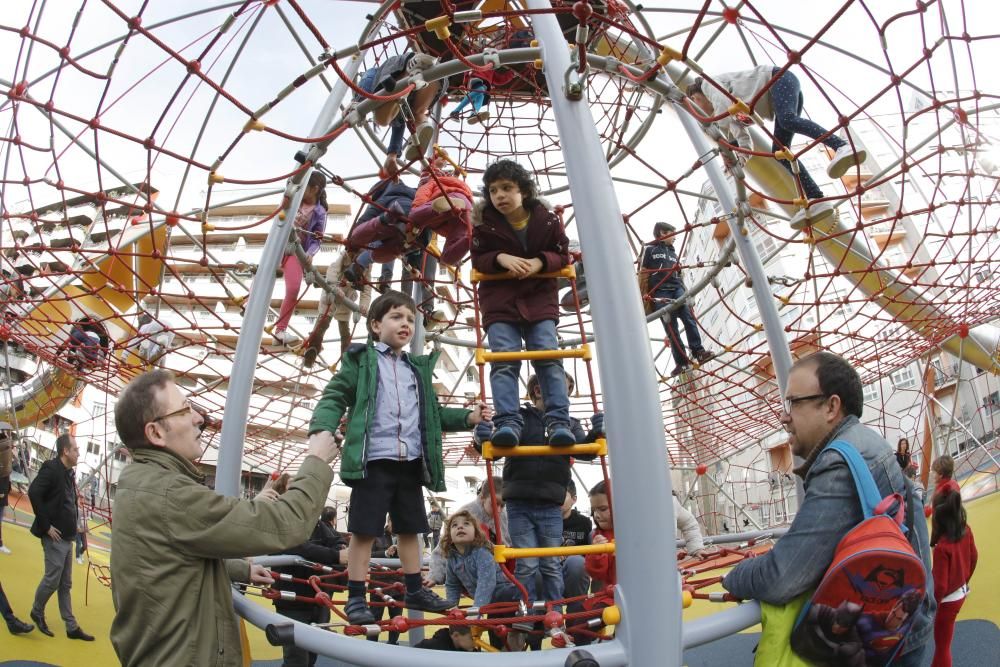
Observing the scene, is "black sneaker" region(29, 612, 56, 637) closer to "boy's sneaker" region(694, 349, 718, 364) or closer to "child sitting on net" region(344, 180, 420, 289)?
"child sitting on net" region(344, 180, 420, 289)

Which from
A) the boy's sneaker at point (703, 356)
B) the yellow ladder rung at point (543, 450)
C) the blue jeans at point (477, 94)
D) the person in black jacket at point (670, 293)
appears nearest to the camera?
the yellow ladder rung at point (543, 450)

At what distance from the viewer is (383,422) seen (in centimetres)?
255

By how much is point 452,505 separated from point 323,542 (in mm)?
25258

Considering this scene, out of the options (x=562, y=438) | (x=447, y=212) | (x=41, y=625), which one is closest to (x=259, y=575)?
(x=562, y=438)

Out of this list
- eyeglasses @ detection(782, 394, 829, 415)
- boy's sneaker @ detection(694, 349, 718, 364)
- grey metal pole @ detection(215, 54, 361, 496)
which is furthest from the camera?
boy's sneaker @ detection(694, 349, 718, 364)

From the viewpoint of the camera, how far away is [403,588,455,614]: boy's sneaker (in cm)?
259

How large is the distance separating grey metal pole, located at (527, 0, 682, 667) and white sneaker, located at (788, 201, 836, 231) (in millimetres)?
1899

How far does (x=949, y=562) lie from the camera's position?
3.64 meters

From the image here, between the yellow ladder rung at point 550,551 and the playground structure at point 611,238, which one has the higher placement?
the playground structure at point 611,238

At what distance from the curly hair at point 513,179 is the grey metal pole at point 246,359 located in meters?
1.00

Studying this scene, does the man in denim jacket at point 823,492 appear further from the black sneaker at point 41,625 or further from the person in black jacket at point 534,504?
the black sneaker at point 41,625

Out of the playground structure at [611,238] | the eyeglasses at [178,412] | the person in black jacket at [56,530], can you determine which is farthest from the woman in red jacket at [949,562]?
the person in black jacket at [56,530]

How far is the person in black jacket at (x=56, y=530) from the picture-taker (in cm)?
467

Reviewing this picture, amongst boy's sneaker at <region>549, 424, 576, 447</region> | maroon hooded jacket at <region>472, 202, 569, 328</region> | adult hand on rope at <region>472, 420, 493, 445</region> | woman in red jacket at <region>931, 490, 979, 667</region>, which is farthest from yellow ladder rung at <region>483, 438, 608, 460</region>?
woman in red jacket at <region>931, 490, 979, 667</region>
